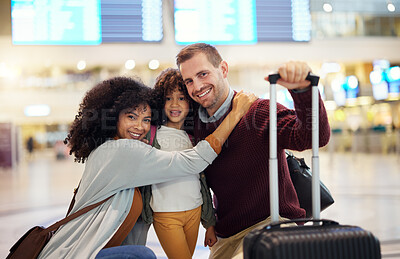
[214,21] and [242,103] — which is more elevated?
[214,21]

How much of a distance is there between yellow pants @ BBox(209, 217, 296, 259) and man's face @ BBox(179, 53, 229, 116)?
0.77m

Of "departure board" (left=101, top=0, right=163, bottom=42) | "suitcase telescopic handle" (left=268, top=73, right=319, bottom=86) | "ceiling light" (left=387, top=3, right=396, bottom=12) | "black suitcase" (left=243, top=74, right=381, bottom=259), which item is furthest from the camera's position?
"ceiling light" (left=387, top=3, right=396, bottom=12)

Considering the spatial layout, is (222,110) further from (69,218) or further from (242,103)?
(69,218)

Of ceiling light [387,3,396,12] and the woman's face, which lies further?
ceiling light [387,3,396,12]

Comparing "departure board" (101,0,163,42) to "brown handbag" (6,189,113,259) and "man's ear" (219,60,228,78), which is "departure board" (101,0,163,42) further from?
"brown handbag" (6,189,113,259)

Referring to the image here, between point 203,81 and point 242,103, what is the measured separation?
0.28 metres

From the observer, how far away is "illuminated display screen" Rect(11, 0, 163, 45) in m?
5.01

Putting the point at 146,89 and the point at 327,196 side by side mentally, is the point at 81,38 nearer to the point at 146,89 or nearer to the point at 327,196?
the point at 146,89

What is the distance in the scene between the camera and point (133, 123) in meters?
2.04

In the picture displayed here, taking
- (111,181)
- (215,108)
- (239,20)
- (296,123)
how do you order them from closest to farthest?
(296,123) → (111,181) → (215,108) → (239,20)

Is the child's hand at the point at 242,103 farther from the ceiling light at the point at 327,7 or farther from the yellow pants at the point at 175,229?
the ceiling light at the point at 327,7

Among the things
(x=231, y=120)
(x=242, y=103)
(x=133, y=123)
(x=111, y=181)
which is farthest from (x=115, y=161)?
(x=242, y=103)

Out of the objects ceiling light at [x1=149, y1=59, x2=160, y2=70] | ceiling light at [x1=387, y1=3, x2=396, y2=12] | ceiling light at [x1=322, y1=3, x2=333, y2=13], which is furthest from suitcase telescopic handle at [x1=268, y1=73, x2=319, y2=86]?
ceiling light at [x1=387, y1=3, x2=396, y2=12]

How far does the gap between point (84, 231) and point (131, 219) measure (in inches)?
9.7
